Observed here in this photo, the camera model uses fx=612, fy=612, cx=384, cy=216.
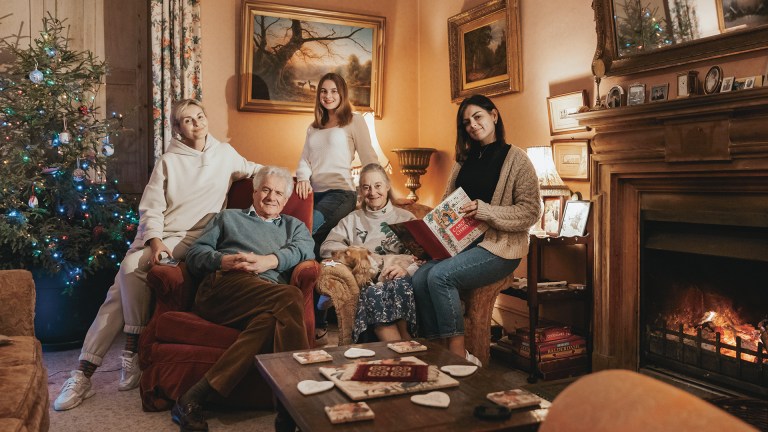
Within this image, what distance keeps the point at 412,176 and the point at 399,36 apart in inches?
50.0

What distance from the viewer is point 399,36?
5.32 m

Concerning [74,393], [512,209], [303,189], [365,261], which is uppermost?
[303,189]

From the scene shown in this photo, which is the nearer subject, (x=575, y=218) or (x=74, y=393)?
(x=74, y=393)

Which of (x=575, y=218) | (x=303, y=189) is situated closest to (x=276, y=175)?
(x=303, y=189)

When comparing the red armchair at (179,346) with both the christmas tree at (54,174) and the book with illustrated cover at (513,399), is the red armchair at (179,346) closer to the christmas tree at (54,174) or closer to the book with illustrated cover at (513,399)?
the christmas tree at (54,174)

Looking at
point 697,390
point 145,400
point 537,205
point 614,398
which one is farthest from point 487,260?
point 614,398

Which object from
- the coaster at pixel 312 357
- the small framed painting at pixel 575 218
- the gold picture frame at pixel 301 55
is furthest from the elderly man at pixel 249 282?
the gold picture frame at pixel 301 55

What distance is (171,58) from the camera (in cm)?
453

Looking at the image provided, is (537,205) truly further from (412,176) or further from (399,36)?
(399,36)

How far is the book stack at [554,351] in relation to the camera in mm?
3215

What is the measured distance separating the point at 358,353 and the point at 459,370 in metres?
0.38

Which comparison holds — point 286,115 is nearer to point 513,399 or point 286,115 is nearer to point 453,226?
point 453,226

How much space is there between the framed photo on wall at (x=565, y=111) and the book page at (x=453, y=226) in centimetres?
99

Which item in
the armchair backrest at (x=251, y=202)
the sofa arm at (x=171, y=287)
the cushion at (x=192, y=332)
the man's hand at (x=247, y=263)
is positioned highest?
the armchair backrest at (x=251, y=202)
